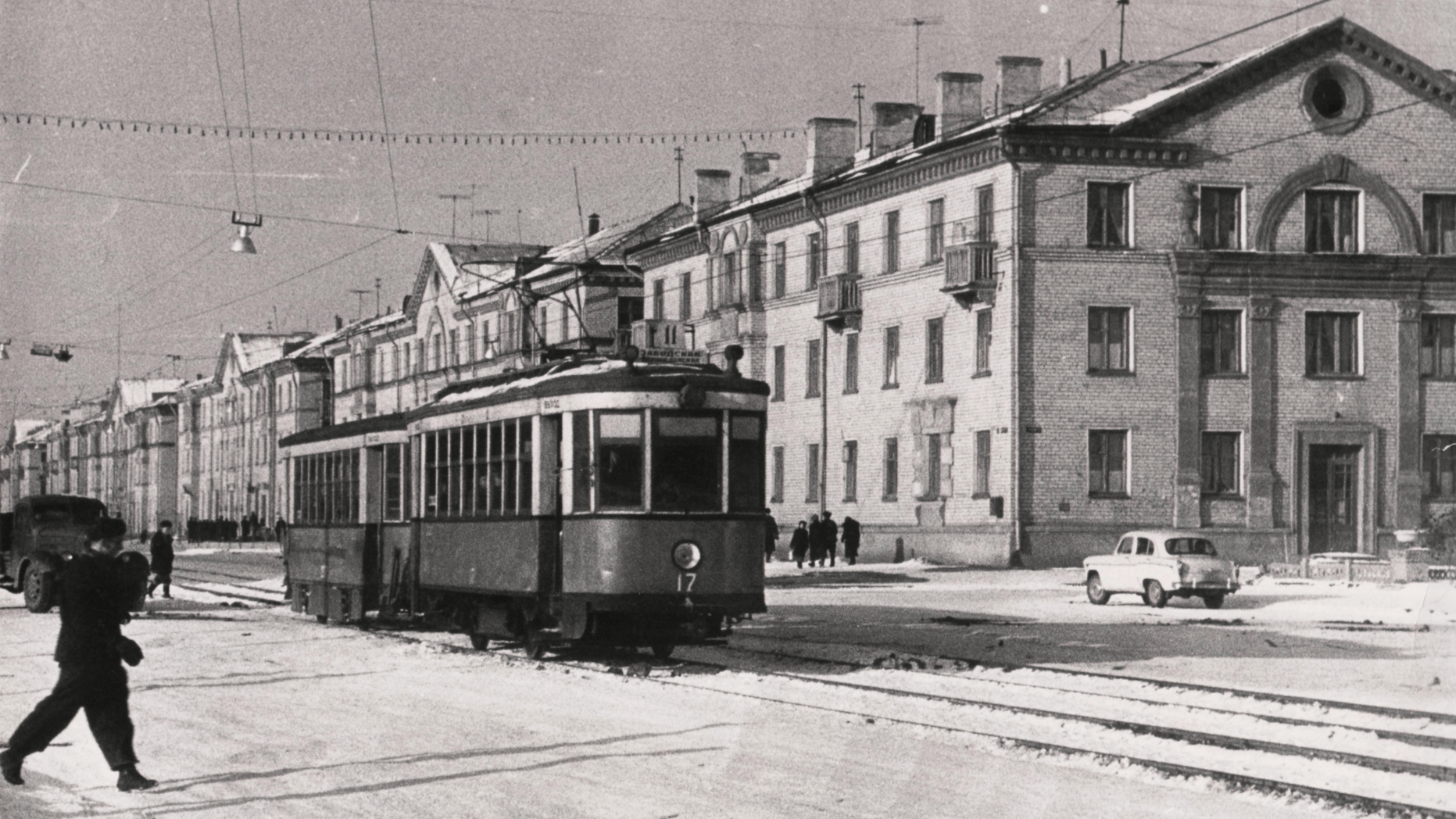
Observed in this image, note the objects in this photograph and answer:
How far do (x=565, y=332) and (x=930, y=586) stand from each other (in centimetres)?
3207

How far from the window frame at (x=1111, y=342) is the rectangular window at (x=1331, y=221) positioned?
4518mm

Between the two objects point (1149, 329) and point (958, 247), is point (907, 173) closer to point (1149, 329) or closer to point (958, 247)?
point (958, 247)

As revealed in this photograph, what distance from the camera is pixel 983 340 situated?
46375mm

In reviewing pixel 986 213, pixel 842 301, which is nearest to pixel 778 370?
pixel 842 301

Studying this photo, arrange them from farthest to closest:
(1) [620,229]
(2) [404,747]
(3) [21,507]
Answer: (1) [620,229] → (3) [21,507] → (2) [404,747]

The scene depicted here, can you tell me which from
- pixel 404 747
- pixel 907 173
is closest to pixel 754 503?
pixel 404 747

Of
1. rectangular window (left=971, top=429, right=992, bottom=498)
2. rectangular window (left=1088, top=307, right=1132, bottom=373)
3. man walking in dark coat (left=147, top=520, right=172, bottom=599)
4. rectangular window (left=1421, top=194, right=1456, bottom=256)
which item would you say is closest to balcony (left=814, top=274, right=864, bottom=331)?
rectangular window (left=971, top=429, right=992, bottom=498)

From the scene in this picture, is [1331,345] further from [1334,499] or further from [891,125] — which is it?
[891,125]

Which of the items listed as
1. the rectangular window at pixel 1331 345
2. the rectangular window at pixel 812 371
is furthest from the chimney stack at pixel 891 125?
the rectangular window at pixel 1331 345

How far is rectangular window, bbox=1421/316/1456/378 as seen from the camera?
153ft

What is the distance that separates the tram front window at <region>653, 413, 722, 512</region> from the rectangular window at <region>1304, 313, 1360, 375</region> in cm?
3020

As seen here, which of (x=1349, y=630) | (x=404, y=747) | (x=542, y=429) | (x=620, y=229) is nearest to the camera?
(x=404, y=747)

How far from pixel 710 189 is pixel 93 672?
53.2 m

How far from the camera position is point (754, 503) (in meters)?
19.3
